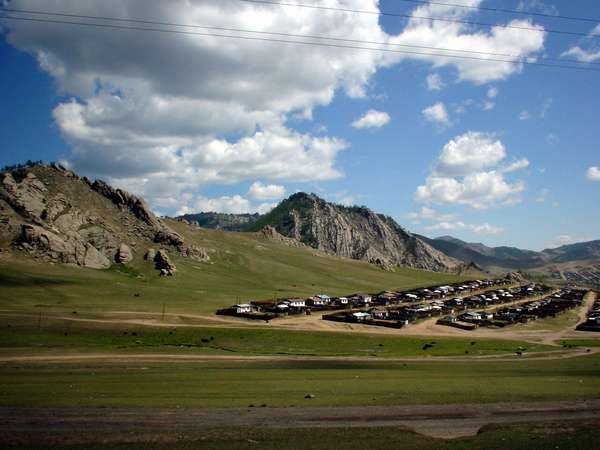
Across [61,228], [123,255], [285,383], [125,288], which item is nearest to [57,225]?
[61,228]

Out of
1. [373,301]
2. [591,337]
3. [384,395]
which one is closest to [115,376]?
[384,395]

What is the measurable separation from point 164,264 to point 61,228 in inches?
1536

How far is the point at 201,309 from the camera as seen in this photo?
115 meters

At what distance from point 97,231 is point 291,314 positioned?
108448mm

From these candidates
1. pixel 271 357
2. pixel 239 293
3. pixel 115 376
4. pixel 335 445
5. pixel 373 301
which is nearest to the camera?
pixel 335 445

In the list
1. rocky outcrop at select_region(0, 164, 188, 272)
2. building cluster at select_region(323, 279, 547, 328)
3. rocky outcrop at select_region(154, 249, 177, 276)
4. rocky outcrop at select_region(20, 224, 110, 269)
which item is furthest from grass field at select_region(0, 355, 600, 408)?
rocky outcrop at select_region(154, 249, 177, 276)

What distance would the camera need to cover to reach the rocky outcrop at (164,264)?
570 ft

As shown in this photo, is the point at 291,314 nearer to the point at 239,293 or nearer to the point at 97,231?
the point at 239,293

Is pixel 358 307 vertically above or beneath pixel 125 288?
beneath

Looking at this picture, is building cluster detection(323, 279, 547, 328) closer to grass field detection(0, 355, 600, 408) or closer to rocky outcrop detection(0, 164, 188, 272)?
grass field detection(0, 355, 600, 408)

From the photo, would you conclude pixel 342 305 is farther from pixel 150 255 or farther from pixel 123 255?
pixel 123 255

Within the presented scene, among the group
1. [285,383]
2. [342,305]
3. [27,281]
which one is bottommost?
[342,305]

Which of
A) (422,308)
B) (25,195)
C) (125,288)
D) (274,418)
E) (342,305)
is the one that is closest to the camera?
(274,418)

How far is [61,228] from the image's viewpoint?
167 m
